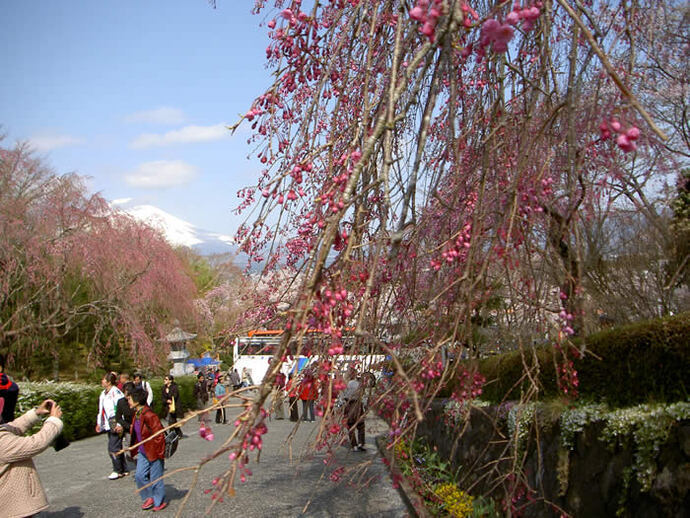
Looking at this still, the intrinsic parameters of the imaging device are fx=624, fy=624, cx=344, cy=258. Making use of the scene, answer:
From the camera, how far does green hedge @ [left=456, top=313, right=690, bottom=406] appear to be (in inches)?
169

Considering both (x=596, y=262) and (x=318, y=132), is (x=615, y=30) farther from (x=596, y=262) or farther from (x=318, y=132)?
(x=596, y=262)

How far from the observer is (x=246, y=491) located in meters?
9.04

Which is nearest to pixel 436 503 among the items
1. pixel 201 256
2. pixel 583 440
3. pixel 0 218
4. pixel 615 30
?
pixel 583 440

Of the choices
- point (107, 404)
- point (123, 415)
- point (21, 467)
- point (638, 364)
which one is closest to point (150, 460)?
point (123, 415)

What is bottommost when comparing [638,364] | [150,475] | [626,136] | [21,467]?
[150,475]

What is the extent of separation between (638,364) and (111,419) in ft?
27.4

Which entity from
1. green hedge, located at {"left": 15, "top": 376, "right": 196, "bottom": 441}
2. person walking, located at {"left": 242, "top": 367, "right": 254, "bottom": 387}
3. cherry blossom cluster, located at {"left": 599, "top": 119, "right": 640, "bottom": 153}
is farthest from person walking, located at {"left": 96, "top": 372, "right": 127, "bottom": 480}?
cherry blossom cluster, located at {"left": 599, "top": 119, "right": 640, "bottom": 153}

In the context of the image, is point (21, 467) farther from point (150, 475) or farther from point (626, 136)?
point (626, 136)

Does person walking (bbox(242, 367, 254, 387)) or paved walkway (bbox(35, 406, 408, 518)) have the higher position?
person walking (bbox(242, 367, 254, 387))

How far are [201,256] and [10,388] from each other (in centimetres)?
4731

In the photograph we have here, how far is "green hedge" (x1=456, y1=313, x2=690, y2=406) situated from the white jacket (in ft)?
26.7

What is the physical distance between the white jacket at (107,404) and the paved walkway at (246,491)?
0.81 m

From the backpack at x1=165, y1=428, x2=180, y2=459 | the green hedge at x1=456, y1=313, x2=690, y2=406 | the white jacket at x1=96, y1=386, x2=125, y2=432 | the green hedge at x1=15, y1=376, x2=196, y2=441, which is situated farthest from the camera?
the green hedge at x1=15, y1=376, x2=196, y2=441

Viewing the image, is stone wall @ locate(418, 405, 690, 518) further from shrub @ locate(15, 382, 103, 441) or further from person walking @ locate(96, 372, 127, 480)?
shrub @ locate(15, 382, 103, 441)
